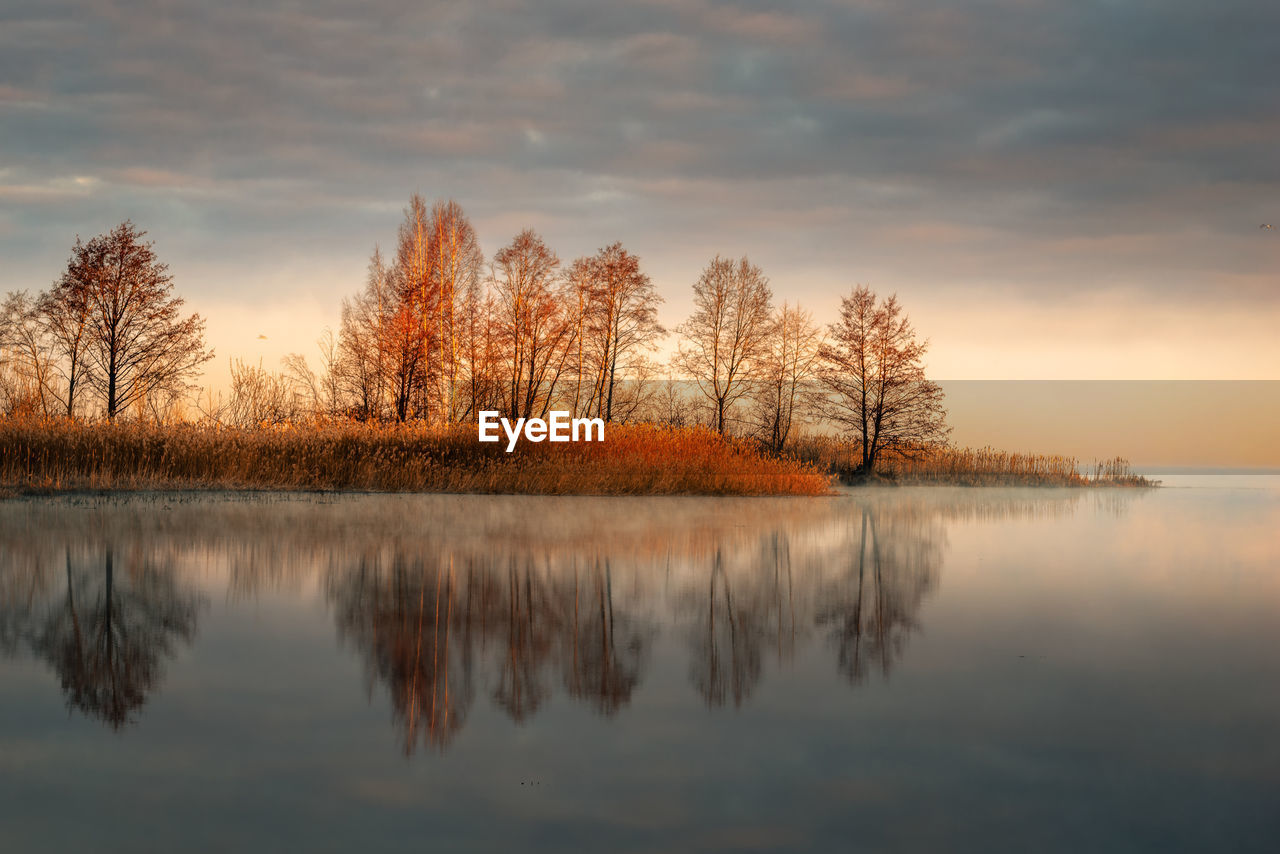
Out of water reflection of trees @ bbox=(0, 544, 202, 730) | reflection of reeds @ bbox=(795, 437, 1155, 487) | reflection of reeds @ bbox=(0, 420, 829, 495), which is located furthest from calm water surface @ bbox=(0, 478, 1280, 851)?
reflection of reeds @ bbox=(795, 437, 1155, 487)

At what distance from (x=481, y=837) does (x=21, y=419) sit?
90.4ft

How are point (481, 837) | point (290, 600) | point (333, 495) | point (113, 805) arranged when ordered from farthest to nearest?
point (333, 495) → point (290, 600) → point (113, 805) → point (481, 837)

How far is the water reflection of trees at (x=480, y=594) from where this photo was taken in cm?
673

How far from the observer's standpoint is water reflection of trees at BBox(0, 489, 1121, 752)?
673 centimetres

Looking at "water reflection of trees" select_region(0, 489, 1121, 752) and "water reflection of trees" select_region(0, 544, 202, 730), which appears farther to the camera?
"water reflection of trees" select_region(0, 489, 1121, 752)

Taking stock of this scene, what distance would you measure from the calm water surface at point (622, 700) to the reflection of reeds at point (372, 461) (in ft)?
37.3

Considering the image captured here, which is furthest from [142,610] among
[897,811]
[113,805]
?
[897,811]

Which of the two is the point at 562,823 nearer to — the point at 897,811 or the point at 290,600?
the point at 897,811

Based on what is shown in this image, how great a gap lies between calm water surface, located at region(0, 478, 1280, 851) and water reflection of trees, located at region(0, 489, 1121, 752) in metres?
0.06

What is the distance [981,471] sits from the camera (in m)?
40.0

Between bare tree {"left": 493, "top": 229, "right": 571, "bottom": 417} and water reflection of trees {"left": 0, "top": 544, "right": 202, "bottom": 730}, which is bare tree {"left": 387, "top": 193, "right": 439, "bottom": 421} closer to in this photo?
bare tree {"left": 493, "top": 229, "right": 571, "bottom": 417}

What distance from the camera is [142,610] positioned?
899 cm

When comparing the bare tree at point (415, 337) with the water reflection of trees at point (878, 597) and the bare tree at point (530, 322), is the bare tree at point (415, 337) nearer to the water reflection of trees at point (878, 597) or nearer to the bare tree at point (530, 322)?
the bare tree at point (530, 322)

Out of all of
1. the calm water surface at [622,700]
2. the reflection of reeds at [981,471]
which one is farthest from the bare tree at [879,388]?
the calm water surface at [622,700]
